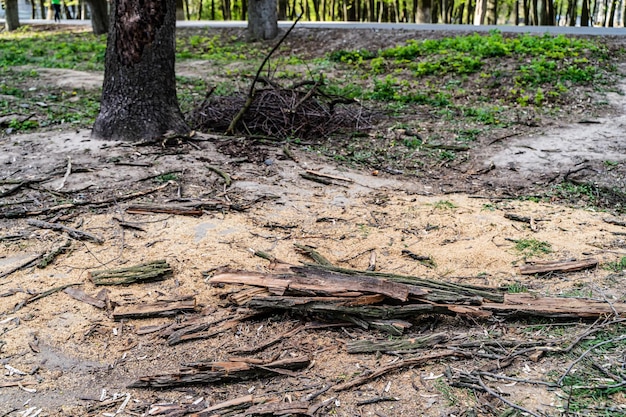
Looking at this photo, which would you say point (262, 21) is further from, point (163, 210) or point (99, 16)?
point (163, 210)

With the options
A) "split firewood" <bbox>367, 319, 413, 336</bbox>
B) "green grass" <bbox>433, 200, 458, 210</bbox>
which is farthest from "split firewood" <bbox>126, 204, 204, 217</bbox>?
"split firewood" <bbox>367, 319, 413, 336</bbox>

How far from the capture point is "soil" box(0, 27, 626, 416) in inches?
125

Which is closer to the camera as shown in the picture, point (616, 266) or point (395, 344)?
point (395, 344)

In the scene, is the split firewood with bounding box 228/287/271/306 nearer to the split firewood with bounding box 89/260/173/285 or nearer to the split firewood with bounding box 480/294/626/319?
the split firewood with bounding box 89/260/173/285

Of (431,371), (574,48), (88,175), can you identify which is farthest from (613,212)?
(574,48)

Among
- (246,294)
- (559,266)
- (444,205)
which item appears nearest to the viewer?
(246,294)

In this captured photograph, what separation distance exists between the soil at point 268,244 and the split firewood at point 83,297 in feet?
0.15

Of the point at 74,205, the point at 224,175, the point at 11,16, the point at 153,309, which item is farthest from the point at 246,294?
the point at 11,16

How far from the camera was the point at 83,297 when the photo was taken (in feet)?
13.7

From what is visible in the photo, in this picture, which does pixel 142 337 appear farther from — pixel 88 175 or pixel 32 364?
pixel 88 175

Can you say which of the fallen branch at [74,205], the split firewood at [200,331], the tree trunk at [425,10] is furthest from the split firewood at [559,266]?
the tree trunk at [425,10]

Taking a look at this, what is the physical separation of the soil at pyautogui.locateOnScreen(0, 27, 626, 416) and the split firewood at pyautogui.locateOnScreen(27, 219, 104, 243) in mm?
65

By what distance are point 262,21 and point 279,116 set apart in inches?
392

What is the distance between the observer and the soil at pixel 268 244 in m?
3.18
